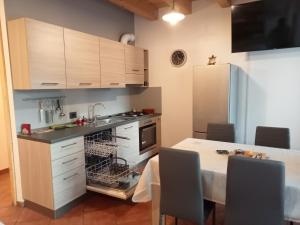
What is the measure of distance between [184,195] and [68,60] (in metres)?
2.08

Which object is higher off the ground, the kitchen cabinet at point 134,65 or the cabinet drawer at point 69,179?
the kitchen cabinet at point 134,65

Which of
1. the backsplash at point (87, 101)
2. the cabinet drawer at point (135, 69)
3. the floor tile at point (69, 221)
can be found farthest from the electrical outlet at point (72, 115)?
the floor tile at point (69, 221)

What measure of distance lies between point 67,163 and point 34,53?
1.23 m

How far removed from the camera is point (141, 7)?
3768 mm

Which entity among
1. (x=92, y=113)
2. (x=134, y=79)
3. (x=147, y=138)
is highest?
(x=134, y=79)

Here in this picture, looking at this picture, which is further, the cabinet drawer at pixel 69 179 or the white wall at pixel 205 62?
the white wall at pixel 205 62

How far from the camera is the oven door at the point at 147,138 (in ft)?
12.9

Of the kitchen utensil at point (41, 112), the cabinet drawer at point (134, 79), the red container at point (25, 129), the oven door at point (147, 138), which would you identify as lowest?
the oven door at point (147, 138)

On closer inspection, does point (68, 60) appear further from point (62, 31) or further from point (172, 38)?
point (172, 38)

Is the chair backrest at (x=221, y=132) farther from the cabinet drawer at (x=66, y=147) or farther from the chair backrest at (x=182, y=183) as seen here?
the cabinet drawer at (x=66, y=147)

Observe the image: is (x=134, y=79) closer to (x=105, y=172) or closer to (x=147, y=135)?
(x=147, y=135)

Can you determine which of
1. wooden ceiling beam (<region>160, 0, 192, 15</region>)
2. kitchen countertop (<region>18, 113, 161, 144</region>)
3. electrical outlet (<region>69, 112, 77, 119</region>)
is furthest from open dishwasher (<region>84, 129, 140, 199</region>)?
wooden ceiling beam (<region>160, 0, 192, 15</region>)

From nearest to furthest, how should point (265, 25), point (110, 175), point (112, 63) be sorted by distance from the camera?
1. point (110, 175)
2. point (265, 25)
3. point (112, 63)

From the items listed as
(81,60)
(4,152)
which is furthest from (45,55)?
(4,152)
